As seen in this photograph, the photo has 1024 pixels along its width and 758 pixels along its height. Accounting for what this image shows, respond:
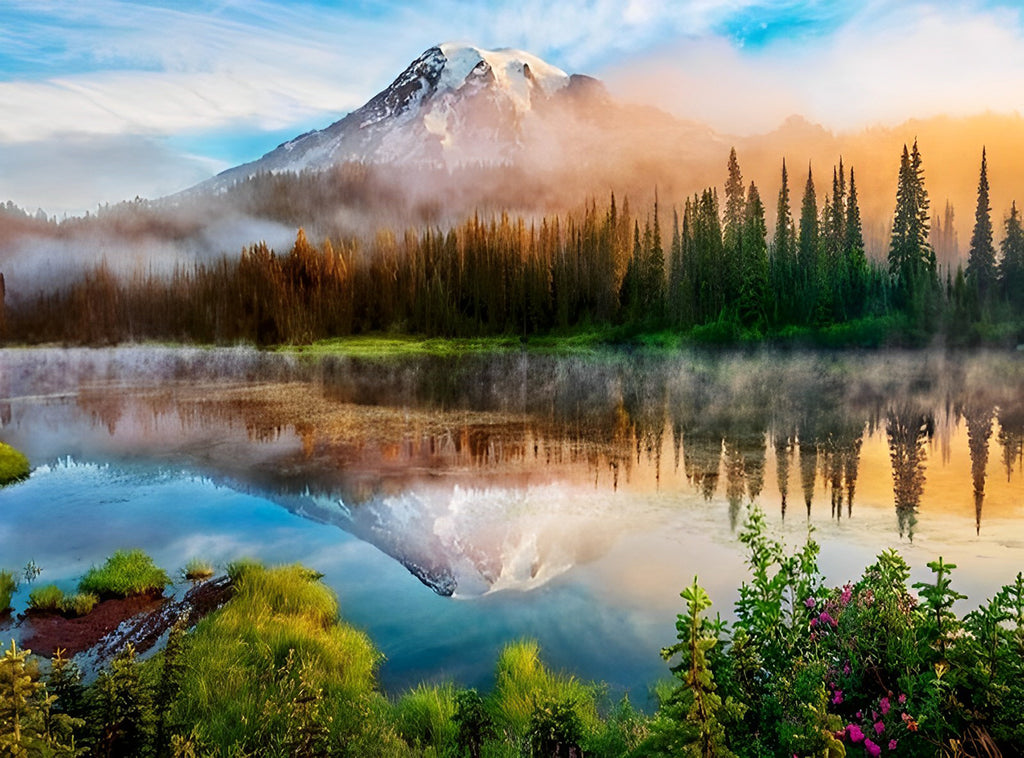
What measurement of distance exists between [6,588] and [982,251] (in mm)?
82665

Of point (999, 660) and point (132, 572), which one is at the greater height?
point (999, 660)

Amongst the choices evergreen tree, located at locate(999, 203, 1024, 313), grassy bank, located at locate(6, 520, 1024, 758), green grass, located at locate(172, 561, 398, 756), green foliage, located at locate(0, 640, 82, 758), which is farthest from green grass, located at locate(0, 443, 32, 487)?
evergreen tree, located at locate(999, 203, 1024, 313)

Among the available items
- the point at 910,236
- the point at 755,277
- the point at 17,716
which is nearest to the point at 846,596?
the point at 17,716

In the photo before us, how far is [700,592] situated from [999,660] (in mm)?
2246

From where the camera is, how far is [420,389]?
53562 millimetres

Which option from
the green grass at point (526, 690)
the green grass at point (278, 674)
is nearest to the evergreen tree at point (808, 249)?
the green grass at point (278, 674)

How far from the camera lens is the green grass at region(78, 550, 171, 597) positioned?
13.6m

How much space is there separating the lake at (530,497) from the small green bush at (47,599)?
0.96 metres

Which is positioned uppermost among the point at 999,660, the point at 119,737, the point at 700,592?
the point at 700,592

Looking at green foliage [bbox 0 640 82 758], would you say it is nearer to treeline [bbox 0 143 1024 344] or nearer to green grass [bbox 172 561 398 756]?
green grass [bbox 172 561 398 756]

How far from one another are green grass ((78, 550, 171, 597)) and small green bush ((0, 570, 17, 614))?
117 centimetres

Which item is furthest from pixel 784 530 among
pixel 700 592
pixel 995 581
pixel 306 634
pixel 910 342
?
pixel 910 342

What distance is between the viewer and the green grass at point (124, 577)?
13633 millimetres

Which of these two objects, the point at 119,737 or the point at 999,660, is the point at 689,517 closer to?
the point at 999,660
